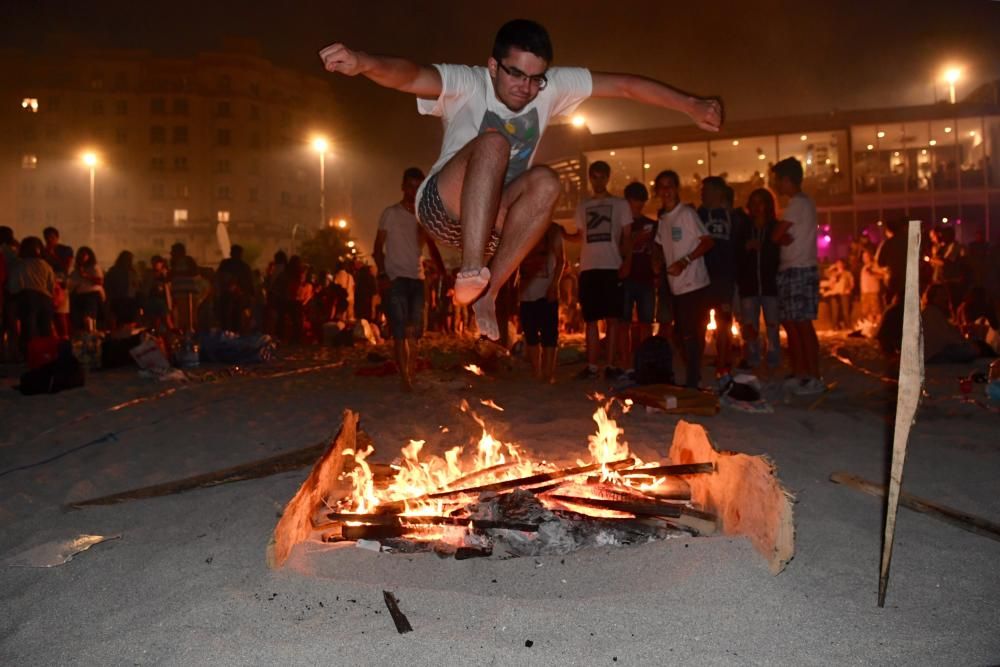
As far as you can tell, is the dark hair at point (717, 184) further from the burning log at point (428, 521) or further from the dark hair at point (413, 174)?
the burning log at point (428, 521)

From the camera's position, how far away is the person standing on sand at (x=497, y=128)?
3.45m

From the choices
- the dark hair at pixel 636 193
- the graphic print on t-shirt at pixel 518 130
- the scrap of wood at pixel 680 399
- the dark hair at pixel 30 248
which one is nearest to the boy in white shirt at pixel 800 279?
the scrap of wood at pixel 680 399

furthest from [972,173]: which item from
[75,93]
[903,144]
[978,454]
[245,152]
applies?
[75,93]

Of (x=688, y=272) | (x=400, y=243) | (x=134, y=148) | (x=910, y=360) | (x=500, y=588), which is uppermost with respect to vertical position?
(x=134, y=148)

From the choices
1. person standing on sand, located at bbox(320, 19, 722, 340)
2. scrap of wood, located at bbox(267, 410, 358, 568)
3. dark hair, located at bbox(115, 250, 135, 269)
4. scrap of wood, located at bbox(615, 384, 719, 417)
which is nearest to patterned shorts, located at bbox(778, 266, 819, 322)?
scrap of wood, located at bbox(615, 384, 719, 417)

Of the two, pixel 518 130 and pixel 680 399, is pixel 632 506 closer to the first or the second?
pixel 518 130

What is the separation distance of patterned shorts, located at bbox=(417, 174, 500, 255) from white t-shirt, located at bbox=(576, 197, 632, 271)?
340 cm

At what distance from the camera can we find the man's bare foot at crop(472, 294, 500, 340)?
3.96m

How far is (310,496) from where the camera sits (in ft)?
10.4

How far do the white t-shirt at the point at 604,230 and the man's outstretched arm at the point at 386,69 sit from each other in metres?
4.00

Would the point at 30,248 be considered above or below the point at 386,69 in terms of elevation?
below

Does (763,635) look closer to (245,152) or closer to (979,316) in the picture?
(979,316)

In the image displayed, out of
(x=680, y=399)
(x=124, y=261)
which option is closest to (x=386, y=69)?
(x=680, y=399)

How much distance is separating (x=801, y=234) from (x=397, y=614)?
18.1ft
